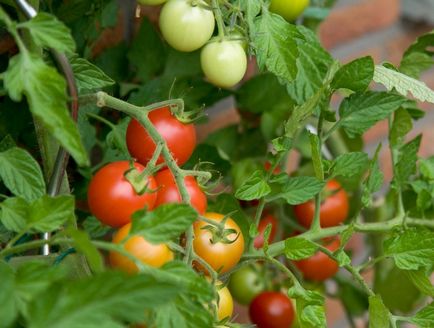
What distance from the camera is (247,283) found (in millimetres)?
871

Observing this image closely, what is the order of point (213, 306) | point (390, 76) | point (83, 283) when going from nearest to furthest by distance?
point (83, 283), point (213, 306), point (390, 76)

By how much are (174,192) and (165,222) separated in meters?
0.13

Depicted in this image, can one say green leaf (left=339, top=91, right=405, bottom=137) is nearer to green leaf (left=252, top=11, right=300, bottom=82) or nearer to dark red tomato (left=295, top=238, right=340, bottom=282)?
green leaf (left=252, top=11, right=300, bottom=82)

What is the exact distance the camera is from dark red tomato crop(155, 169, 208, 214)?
0.55 metres

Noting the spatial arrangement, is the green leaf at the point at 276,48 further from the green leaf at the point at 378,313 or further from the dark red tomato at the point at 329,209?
the dark red tomato at the point at 329,209

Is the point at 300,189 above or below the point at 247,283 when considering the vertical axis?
above

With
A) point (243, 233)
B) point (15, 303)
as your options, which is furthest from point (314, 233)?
point (15, 303)

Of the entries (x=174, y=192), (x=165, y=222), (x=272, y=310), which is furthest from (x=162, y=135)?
(x=272, y=310)

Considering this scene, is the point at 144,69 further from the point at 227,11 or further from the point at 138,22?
the point at 227,11

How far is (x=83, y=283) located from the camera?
34cm

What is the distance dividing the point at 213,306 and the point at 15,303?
0.15 m

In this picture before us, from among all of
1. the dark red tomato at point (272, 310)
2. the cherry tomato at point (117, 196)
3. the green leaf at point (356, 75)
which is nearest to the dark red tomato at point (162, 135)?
the cherry tomato at point (117, 196)

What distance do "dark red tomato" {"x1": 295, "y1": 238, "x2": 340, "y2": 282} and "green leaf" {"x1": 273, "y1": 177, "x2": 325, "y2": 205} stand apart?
0.74 ft

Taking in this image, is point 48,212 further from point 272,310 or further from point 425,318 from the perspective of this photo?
point 272,310
